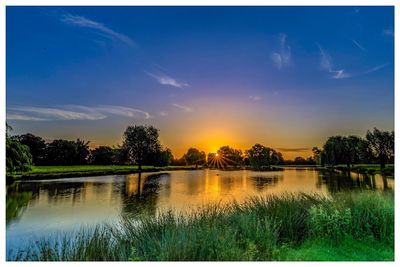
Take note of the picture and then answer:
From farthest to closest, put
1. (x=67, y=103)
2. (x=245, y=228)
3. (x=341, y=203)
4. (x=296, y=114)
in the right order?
(x=296, y=114), (x=67, y=103), (x=341, y=203), (x=245, y=228)

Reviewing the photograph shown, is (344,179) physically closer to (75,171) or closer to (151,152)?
(151,152)

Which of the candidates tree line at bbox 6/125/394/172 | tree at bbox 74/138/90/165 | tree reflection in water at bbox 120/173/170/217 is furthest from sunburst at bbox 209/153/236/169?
tree at bbox 74/138/90/165

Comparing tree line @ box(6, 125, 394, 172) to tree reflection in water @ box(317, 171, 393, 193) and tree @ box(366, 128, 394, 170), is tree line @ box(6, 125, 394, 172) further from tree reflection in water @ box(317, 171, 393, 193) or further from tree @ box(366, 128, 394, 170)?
tree reflection in water @ box(317, 171, 393, 193)

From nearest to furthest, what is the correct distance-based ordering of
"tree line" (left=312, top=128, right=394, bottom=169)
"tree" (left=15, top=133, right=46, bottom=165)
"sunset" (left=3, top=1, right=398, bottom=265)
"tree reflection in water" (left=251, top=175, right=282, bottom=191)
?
"sunset" (left=3, top=1, right=398, bottom=265) < "tree line" (left=312, top=128, right=394, bottom=169) < "tree" (left=15, top=133, right=46, bottom=165) < "tree reflection in water" (left=251, top=175, right=282, bottom=191)

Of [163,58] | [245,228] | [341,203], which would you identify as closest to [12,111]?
[163,58]

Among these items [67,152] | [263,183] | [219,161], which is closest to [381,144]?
[263,183]

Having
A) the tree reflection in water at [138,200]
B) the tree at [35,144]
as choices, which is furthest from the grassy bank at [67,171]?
the tree reflection in water at [138,200]

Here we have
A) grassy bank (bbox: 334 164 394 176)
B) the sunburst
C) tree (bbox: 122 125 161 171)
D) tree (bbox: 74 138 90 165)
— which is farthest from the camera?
the sunburst
